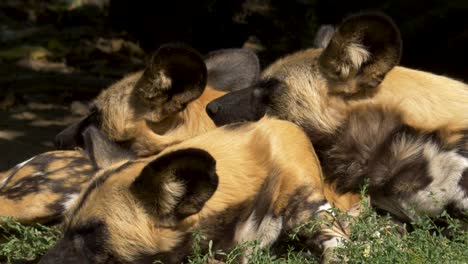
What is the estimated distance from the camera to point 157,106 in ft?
13.6

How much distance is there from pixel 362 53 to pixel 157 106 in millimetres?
874

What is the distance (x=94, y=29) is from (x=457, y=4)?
320cm

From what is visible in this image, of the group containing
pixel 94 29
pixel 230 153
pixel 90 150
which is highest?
pixel 230 153

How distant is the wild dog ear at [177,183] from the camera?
300cm

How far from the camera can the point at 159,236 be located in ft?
10.3

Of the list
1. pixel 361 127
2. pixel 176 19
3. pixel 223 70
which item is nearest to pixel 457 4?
pixel 176 19

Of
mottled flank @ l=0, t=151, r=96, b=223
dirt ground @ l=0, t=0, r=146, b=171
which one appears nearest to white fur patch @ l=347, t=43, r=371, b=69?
mottled flank @ l=0, t=151, r=96, b=223

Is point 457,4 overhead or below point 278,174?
below

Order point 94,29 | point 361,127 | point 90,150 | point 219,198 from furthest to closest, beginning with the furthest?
point 94,29, point 90,150, point 361,127, point 219,198

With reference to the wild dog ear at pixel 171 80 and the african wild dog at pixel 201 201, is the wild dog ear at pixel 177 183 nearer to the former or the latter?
the african wild dog at pixel 201 201

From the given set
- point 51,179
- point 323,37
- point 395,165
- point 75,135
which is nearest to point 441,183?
point 395,165

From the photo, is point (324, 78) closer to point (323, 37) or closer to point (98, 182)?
point (323, 37)

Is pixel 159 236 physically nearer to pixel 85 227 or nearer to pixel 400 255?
pixel 85 227

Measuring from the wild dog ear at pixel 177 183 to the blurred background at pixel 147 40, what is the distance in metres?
2.80
